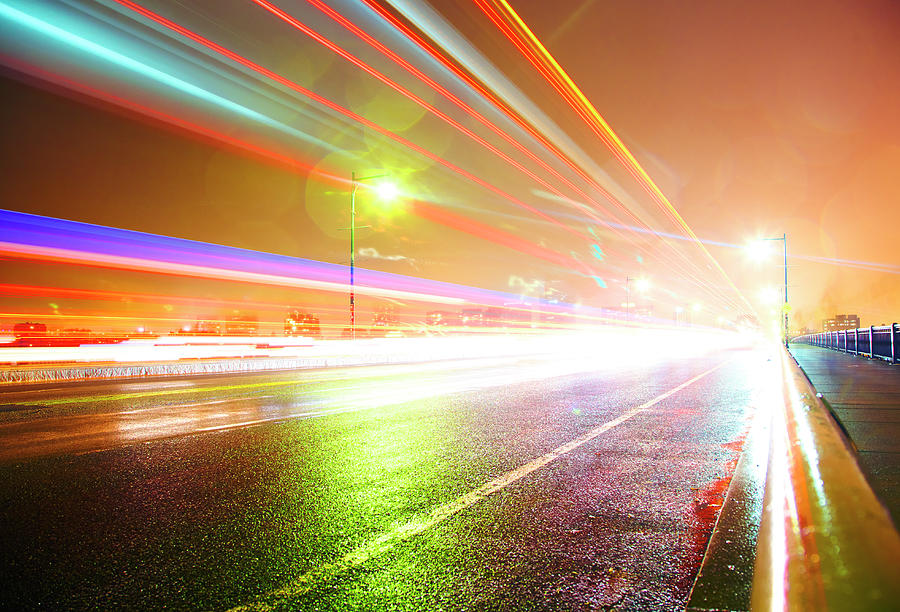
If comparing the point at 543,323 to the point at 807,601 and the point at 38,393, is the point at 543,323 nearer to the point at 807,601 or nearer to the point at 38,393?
the point at 38,393

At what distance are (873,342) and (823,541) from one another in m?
23.9

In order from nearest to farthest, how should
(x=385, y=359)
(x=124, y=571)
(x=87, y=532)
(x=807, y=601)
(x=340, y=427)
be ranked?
(x=807, y=601) → (x=124, y=571) → (x=87, y=532) → (x=340, y=427) → (x=385, y=359)

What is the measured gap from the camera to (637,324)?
387 ft

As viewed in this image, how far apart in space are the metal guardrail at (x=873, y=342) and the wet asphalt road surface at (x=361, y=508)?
536 inches

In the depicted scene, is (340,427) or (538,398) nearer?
(340,427)

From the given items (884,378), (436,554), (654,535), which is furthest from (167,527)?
(884,378)

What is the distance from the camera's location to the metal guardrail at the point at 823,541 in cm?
188

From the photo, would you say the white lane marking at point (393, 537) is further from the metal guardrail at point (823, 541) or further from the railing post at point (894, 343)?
the railing post at point (894, 343)

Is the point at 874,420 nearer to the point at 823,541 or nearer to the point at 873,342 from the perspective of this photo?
the point at 823,541

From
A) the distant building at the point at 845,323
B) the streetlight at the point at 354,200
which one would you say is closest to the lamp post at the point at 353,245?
the streetlight at the point at 354,200

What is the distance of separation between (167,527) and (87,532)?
48 cm

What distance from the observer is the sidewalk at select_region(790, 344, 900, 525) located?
146 inches

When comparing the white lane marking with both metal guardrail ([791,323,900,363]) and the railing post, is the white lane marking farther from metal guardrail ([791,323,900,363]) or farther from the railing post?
metal guardrail ([791,323,900,363])

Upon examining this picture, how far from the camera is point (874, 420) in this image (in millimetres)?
6457
